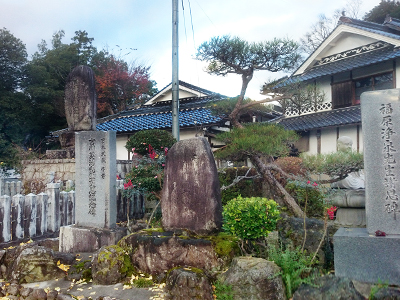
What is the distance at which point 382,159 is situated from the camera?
14.6ft

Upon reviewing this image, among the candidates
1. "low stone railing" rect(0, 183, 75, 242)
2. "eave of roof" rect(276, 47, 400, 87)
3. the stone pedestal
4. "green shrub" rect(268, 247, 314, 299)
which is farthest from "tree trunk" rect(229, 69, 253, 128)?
"low stone railing" rect(0, 183, 75, 242)

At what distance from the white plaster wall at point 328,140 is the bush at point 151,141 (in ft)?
24.0

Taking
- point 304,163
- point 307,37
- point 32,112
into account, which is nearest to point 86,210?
point 304,163

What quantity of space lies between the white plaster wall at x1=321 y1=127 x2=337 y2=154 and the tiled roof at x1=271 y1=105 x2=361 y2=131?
53 cm

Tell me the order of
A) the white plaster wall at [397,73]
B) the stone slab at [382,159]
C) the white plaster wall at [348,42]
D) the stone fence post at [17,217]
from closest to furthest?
the stone slab at [382,159]
the stone fence post at [17,217]
the white plaster wall at [397,73]
the white plaster wall at [348,42]

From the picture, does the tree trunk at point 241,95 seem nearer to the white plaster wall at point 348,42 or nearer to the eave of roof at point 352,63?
the eave of roof at point 352,63

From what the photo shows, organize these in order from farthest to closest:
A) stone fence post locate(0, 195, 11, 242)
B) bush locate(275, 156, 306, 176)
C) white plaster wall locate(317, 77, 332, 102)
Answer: white plaster wall locate(317, 77, 332, 102)
bush locate(275, 156, 306, 176)
stone fence post locate(0, 195, 11, 242)

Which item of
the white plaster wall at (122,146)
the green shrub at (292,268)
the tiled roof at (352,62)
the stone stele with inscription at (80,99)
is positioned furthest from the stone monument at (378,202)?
the white plaster wall at (122,146)

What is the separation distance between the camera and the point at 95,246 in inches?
263

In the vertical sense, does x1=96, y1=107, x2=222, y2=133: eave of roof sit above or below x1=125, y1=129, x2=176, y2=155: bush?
above

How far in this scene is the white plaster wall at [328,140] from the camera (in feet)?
45.7

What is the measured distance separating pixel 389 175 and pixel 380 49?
1112 cm

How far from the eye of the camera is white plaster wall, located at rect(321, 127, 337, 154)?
45.7 ft

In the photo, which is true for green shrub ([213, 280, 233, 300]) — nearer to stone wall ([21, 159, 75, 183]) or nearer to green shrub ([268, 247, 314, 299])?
green shrub ([268, 247, 314, 299])
